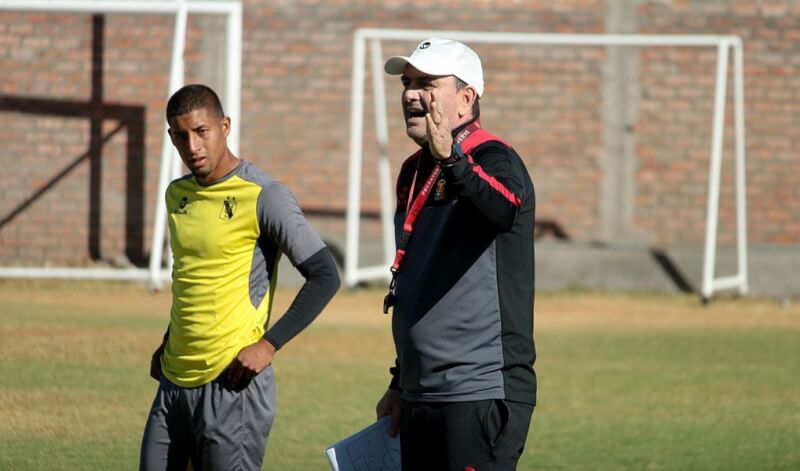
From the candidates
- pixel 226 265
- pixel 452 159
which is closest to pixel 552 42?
pixel 226 265

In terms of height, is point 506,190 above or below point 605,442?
above

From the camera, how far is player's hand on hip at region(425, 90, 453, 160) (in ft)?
11.1

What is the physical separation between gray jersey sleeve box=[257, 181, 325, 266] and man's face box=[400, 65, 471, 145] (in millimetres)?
727

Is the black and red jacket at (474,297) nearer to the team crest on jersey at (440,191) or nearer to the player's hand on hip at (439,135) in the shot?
the team crest on jersey at (440,191)

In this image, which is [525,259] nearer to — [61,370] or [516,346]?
[516,346]

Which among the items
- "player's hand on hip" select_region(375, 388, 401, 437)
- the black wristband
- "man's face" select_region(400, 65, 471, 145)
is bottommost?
"player's hand on hip" select_region(375, 388, 401, 437)

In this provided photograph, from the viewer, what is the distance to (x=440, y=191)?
3.65 metres

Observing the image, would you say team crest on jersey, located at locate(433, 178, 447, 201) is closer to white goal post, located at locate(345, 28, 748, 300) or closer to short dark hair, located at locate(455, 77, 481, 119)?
short dark hair, located at locate(455, 77, 481, 119)

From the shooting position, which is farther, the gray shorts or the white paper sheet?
the gray shorts

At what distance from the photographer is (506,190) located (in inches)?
137

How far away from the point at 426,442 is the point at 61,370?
19.5 ft

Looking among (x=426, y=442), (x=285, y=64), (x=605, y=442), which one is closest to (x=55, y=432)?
(x=605, y=442)

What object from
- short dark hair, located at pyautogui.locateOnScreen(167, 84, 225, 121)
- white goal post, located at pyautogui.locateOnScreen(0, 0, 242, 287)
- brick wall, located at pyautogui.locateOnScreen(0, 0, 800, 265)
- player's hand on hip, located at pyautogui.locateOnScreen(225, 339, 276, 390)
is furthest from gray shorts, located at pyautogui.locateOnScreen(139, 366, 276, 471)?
brick wall, located at pyautogui.locateOnScreen(0, 0, 800, 265)

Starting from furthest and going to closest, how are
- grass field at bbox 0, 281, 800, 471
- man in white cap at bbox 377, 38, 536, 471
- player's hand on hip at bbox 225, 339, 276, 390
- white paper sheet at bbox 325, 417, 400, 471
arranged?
grass field at bbox 0, 281, 800, 471 < player's hand on hip at bbox 225, 339, 276, 390 < white paper sheet at bbox 325, 417, 400, 471 < man in white cap at bbox 377, 38, 536, 471
